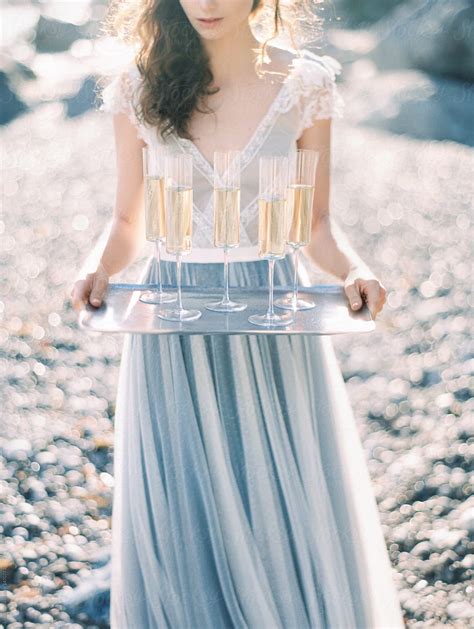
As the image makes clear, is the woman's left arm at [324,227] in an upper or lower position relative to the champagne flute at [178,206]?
upper

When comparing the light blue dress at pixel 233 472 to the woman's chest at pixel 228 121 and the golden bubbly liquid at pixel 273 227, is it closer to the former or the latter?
the woman's chest at pixel 228 121

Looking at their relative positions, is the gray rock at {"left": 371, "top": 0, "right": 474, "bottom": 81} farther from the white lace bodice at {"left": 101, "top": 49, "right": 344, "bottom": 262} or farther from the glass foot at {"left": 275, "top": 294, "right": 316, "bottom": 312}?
the glass foot at {"left": 275, "top": 294, "right": 316, "bottom": 312}

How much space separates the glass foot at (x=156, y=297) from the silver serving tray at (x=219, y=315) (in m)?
0.01

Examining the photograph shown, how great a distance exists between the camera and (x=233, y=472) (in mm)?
2225

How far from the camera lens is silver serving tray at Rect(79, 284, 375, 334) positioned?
5.99 feet

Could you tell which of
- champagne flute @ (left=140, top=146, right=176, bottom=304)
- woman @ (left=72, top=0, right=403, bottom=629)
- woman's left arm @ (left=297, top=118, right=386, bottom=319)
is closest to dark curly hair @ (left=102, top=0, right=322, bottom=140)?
woman @ (left=72, top=0, right=403, bottom=629)

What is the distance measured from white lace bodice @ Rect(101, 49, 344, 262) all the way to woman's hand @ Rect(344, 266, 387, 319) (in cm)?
35

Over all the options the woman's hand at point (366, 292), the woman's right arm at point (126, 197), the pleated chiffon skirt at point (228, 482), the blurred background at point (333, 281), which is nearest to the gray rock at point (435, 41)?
the blurred background at point (333, 281)

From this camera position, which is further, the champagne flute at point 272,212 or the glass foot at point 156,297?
the glass foot at point 156,297

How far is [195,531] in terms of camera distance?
87.4 inches

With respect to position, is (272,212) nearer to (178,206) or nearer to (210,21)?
(178,206)

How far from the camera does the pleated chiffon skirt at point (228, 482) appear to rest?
7.23 feet

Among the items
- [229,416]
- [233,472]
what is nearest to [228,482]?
[233,472]

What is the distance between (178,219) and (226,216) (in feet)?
0.32
